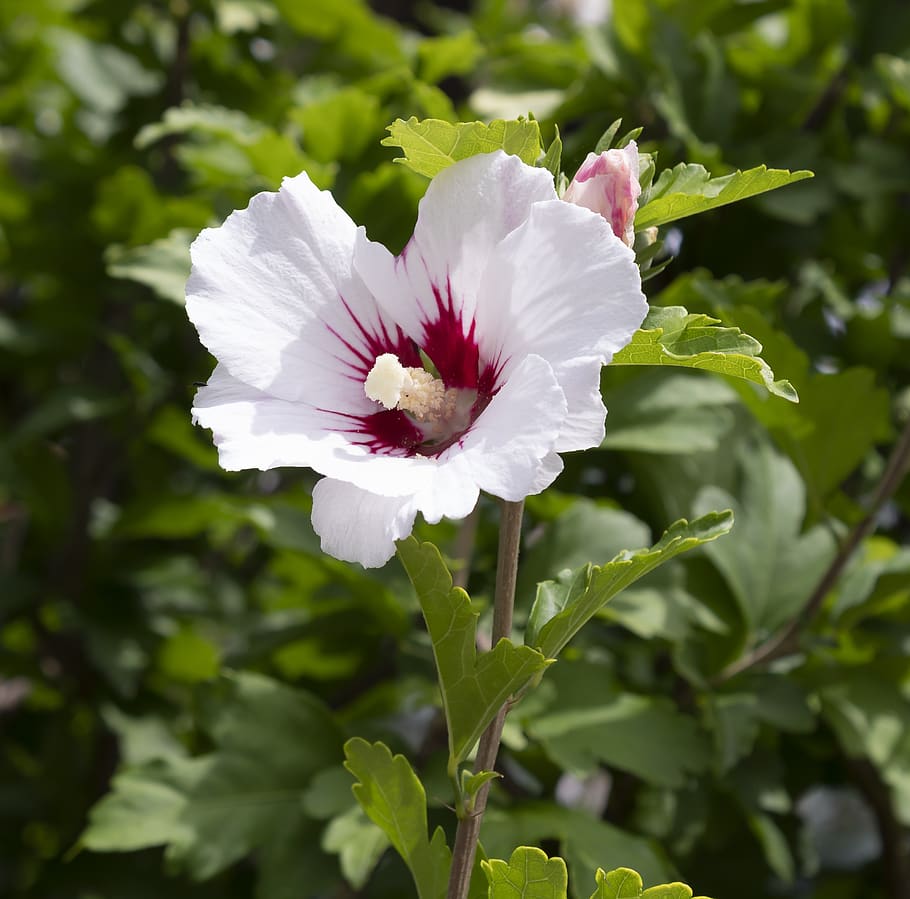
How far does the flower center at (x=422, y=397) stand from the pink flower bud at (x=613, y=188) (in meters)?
0.14

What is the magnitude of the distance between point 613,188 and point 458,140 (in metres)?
0.09

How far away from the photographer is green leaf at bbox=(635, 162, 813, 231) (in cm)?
59

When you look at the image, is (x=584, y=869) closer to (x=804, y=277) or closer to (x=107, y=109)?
(x=804, y=277)

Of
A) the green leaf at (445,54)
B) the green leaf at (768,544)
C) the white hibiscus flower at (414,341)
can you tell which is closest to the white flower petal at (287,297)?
the white hibiscus flower at (414,341)

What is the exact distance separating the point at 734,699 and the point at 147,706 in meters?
0.85

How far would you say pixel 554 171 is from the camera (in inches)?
25.9

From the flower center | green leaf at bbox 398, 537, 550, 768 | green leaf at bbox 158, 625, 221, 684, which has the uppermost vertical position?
the flower center

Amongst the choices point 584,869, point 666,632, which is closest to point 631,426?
point 666,632

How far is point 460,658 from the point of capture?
60 centimetres

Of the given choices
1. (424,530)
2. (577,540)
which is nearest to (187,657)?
(424,530)

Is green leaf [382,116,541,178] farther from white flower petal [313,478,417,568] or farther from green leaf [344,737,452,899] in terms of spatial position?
green leaf [344,737,452,899]

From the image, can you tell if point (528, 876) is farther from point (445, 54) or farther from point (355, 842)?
point (445, 54)

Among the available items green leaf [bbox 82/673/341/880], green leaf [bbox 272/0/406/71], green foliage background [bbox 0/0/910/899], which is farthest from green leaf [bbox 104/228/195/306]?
green leaf [bbox 272/0/406/71]

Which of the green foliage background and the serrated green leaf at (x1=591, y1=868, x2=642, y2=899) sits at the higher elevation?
the serrated green leaf at (x1=591, y1=868, x2=642, y2=899)
